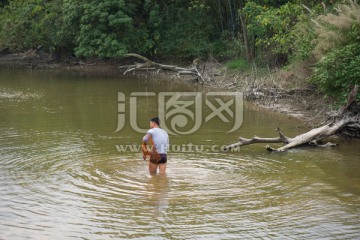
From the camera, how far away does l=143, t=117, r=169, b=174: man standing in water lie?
38.1 feet

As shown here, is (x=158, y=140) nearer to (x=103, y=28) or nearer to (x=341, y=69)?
(x=341, y=69)

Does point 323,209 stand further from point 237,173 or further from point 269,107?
point 269,107

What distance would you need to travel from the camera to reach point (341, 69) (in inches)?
641

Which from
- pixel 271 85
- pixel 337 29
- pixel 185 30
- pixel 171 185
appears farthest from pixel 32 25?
pixel 171 185

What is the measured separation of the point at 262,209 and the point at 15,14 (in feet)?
119

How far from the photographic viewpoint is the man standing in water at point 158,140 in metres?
11.6

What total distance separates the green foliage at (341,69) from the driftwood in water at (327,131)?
926 mm

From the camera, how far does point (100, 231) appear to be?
895 centimetres

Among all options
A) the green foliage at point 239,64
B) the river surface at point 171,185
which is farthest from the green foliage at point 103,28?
the river surface at point 171,185

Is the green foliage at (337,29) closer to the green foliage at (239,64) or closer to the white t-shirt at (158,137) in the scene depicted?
the white t-shirt at (158,137)

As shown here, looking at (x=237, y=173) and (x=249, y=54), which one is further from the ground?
(x=249, y=54)

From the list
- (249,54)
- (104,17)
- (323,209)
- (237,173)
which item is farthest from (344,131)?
(104,17)

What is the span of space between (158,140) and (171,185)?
1047 mm

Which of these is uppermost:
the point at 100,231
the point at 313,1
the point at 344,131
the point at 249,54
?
the point at 313,1
